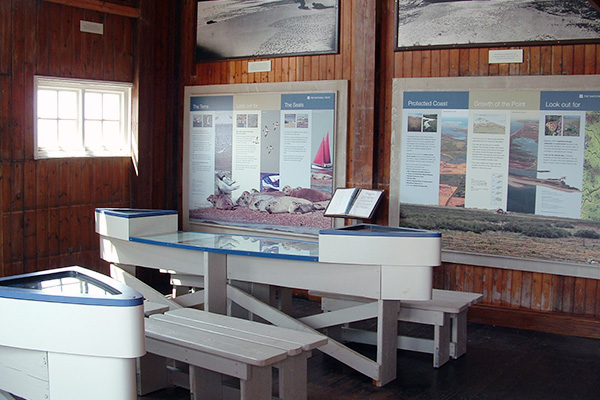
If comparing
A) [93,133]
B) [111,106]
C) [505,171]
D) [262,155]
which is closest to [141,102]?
[111,106]

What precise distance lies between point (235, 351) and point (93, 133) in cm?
489

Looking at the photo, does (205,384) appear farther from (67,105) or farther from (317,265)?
(67,105)

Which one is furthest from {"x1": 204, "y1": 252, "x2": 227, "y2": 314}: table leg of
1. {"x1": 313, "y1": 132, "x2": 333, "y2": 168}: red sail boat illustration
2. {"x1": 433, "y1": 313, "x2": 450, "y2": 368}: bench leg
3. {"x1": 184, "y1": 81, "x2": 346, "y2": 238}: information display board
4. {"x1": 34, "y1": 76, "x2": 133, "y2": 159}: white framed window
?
{"x1": 34, "y1": 76, "x2": 133, "y2": 159}: white framed window

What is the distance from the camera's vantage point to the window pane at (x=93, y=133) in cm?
823

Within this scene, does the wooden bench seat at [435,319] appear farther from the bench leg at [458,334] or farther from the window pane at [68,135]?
the window pane at [68,135]

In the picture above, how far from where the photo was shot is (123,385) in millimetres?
3529

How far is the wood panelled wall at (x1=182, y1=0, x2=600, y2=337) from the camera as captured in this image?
6.71 metres

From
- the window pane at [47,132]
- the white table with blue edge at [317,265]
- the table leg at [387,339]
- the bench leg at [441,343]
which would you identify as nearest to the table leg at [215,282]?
the white table with blue edge at [317,265]

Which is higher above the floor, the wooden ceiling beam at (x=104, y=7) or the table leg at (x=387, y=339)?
the wooden ceiling beam at (x=104, y=7)

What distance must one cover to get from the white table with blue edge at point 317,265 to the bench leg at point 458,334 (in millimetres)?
721

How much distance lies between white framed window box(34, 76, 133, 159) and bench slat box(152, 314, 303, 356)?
3466 millimetres

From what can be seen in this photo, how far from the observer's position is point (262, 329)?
4.68 meters

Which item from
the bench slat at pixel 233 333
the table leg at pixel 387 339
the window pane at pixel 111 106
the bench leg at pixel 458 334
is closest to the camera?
the bench slat at pixel 233 333

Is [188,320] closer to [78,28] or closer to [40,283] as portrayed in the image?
[40,283]
